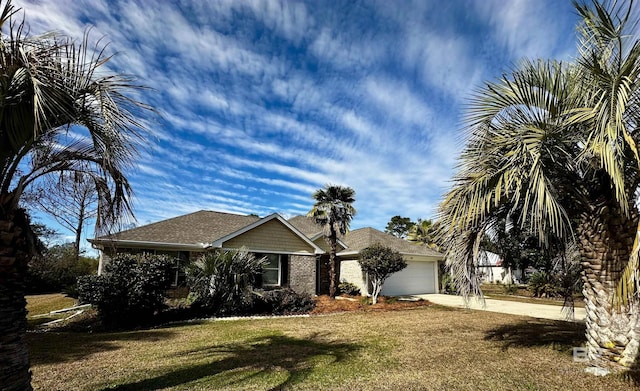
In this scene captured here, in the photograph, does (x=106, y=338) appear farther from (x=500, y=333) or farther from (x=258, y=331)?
(x=500, y=333)

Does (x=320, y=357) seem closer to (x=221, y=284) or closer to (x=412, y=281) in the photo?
(x=221, y=284)

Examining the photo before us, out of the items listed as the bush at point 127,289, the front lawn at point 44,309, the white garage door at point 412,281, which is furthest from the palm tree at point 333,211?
the front lawn at point 44,309

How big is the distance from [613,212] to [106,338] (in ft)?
41.7

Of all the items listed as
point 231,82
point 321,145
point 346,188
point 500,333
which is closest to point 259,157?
point 321,145

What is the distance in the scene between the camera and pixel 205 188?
2239 centimetres

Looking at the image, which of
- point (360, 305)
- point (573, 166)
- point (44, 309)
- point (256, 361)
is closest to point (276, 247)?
point (360, 305)

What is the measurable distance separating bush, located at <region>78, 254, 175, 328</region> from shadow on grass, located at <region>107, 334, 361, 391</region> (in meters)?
4.51

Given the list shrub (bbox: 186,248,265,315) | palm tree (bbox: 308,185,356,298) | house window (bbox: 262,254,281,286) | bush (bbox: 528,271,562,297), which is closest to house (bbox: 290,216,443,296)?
palm tree (bbox: 308,185,356,298)

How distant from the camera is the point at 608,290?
603cm

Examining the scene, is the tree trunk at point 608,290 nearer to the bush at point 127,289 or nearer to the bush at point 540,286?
the bush at point 127,289

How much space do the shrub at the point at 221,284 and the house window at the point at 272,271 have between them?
13.8 feet

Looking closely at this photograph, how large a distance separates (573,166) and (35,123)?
8363mm

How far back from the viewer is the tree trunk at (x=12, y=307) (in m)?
3.77

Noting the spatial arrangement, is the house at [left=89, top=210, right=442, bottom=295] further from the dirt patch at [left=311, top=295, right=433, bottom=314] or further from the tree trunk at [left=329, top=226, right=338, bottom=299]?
the dirt patch at [left=311, top=295, right=433, bottom=314]
